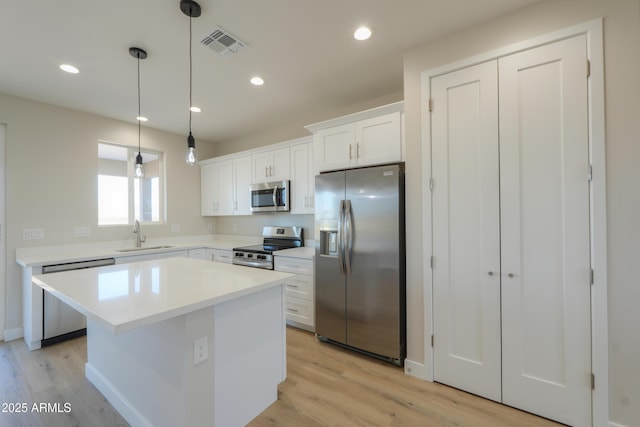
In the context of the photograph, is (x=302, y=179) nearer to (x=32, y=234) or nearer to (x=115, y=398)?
(x=115, y=398)

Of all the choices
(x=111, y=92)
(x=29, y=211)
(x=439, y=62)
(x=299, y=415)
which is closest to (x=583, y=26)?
(x=439, y=62)

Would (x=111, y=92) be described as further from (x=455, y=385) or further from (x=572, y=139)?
(x=455, y=385)

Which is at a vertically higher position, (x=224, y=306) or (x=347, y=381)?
(x=224, y=306)

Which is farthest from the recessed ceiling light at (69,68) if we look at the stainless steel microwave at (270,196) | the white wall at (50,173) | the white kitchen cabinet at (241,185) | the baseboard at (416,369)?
the baseboard at (416,369)

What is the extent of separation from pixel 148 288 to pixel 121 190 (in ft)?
10.7

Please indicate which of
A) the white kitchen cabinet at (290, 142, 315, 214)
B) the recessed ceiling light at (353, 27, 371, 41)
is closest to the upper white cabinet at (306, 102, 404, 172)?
the white kitchen cabinet at (290, 142, 315, 214)

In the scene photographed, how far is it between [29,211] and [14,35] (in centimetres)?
204

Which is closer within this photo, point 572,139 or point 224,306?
point 224,306

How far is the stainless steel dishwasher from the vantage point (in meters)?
2.80

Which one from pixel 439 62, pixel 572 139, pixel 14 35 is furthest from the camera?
pixel 439 62

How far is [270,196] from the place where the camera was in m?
3.87

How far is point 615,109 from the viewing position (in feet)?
5.25

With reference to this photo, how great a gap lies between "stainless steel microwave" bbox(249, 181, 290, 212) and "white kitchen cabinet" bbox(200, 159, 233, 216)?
614 mm

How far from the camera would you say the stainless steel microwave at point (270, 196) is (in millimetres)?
3709
